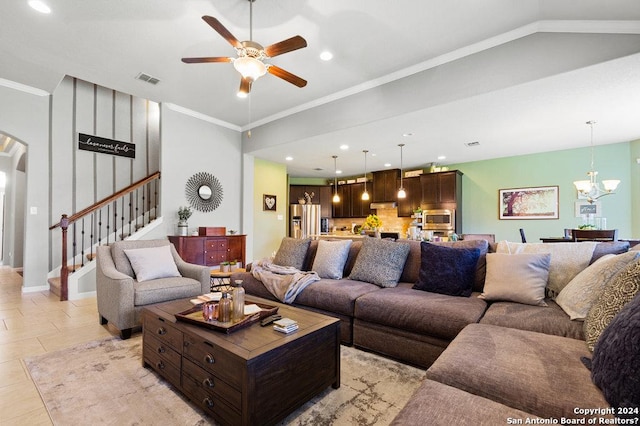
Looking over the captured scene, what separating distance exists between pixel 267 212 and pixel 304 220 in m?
2.04

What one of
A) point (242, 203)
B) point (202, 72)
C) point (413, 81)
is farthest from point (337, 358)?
point (242, 203)

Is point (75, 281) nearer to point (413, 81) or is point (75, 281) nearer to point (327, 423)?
point (327, 423)

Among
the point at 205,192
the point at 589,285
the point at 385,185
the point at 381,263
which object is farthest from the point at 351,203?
the point at 589,285

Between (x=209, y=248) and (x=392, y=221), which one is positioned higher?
(x=392, y=221)

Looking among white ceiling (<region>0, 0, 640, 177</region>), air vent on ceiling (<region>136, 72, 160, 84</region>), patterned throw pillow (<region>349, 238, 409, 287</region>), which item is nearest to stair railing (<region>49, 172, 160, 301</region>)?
air vent on ceiling (<region>136, 72, 160, 84</region>)

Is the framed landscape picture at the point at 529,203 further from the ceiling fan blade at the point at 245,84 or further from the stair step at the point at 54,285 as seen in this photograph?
the stair step at the point at 54,285

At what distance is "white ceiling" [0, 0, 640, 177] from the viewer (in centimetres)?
274

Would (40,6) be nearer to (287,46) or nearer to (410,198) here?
(287,46)

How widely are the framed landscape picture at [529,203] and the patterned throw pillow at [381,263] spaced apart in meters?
4.91

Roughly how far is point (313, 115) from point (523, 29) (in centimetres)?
289

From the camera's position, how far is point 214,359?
1.58 m

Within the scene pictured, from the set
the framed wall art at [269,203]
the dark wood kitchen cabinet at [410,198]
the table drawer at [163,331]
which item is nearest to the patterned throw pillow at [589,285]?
the table drawer at [163,331]

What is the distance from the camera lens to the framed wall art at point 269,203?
702 cm

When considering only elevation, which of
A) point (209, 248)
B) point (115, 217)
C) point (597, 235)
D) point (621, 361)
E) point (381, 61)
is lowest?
point (209, 248)
